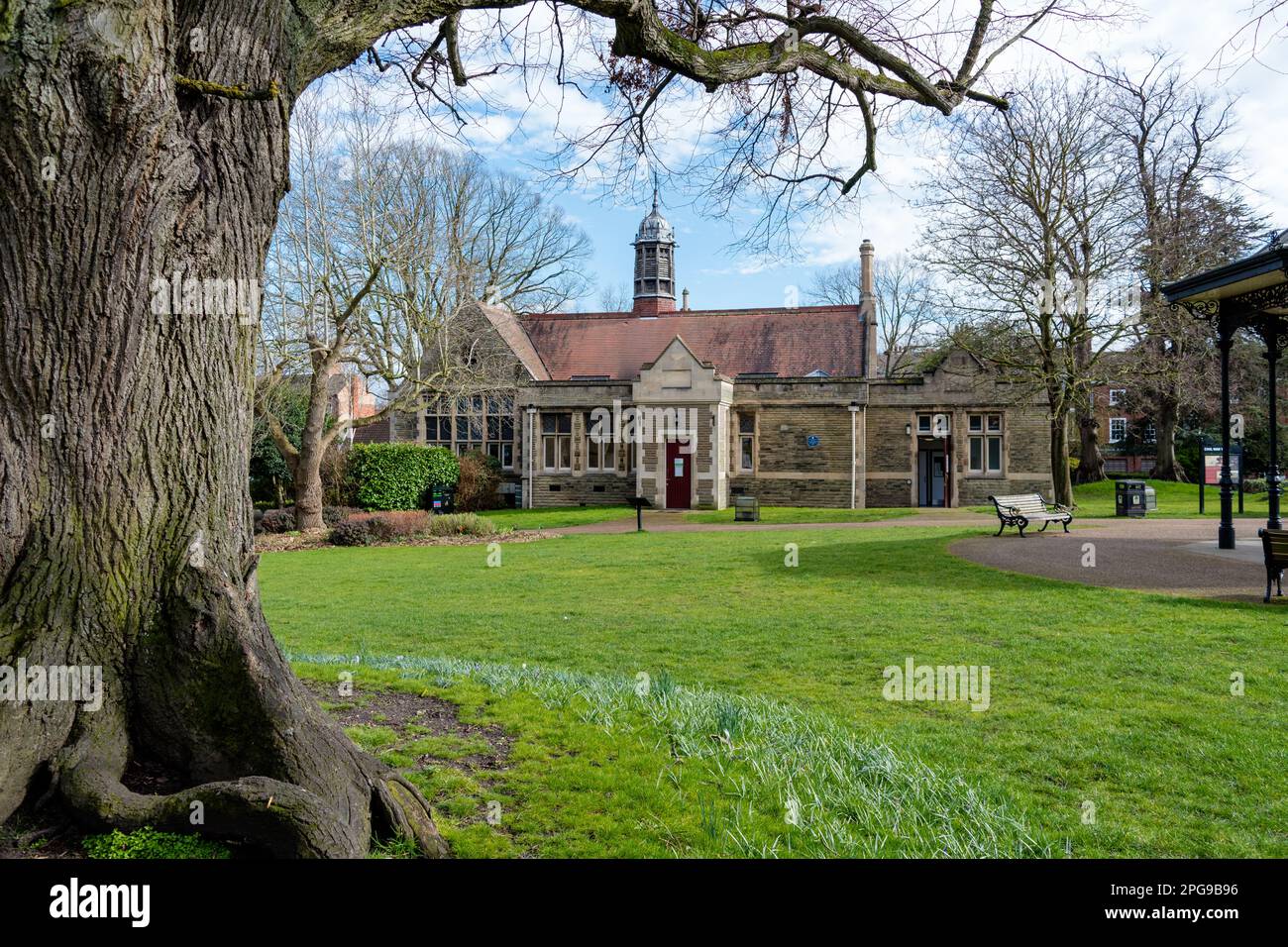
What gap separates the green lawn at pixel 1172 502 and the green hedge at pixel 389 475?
20947 mm

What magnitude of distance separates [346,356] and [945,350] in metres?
24.1

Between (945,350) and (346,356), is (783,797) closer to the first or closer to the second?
(346,356)

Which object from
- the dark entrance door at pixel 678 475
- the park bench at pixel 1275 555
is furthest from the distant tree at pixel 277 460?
the park bench at pixel 1275 555

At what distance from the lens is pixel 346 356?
25.2 metres

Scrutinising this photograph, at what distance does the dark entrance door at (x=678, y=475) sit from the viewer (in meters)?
34.7

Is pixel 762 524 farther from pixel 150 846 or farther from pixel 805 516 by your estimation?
pixel 150 846

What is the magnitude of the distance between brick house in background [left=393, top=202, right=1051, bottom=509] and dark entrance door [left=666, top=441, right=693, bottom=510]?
0.04 meters

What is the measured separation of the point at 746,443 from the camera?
3666 cm

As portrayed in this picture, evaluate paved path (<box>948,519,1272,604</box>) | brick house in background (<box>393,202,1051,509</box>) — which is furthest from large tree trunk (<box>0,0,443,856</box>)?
brick house in background (<box>393,202,1051,509</box>)

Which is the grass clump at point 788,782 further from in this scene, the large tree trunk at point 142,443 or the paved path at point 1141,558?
the paved path at point 1141,558

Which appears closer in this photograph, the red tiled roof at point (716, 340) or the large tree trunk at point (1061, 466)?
the large tree trunk at point (1061, 466)

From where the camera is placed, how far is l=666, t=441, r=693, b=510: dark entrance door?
34.7 metres

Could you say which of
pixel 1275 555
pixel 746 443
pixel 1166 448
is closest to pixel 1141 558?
pixel 1275 555

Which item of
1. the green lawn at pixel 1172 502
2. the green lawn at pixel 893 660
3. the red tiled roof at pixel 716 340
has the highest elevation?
the red tiled roof at pixel 716 340
